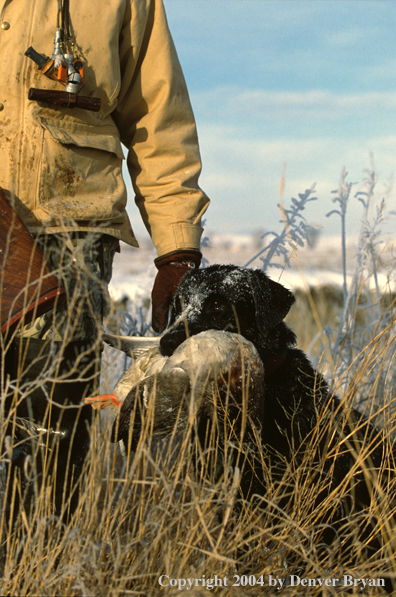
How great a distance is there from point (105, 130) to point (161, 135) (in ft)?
1.10

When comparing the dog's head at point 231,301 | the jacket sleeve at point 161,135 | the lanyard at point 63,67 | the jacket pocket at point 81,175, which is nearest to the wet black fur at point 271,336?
the dog's head at point 231,301

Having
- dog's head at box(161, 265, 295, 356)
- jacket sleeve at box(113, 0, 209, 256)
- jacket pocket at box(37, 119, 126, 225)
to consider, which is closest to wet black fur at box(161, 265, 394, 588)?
dog's head at box(161, 265, 295, 356)

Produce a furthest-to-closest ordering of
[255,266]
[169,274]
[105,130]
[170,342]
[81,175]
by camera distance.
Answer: [255,266]
[169,274]
[105,130]
[81,175]
[170,342]

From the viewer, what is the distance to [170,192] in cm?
257

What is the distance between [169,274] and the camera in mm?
2539

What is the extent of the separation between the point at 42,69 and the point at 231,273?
3.80ft

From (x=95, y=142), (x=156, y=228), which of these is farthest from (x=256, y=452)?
(x=95, y=142)

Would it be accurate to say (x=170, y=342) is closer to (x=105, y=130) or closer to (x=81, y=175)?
(x=81, y=175)

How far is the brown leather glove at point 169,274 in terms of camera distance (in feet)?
8.27

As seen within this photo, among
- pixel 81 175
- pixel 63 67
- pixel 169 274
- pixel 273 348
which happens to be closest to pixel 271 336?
pixel 273 348

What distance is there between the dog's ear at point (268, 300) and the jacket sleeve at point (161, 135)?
369mm

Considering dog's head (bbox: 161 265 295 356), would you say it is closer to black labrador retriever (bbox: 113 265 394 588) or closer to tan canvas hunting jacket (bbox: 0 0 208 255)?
black labrador retriever (bbox: 113 265 394 588)

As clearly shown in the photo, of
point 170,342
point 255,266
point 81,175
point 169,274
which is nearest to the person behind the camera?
point 170,342

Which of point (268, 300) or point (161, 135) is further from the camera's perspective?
point (161, 135)
